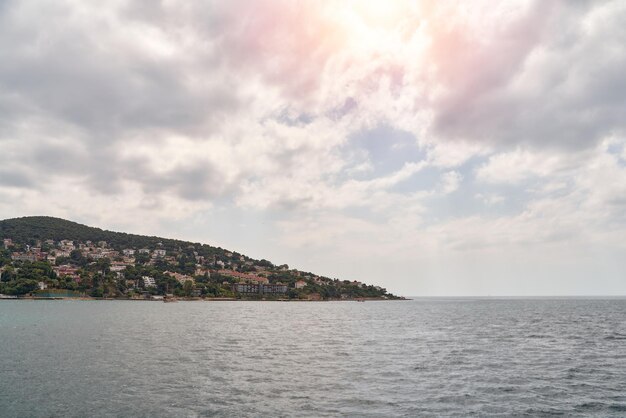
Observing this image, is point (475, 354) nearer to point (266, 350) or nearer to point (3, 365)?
point (266, 350)

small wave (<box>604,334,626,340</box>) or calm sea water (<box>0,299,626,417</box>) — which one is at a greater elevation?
small wave (<box>604,334,626,340</box>)

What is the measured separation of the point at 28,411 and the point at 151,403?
7.35 meters

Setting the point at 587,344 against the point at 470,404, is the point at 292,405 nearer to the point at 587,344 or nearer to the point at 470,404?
the point at 470,404

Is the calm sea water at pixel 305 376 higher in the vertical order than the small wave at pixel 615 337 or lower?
lower

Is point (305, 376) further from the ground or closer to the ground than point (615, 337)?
closer to the ground

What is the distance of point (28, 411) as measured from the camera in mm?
27938

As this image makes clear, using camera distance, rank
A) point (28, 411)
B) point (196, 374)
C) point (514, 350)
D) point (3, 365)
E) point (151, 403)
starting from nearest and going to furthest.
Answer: point (28, 411) < point (151, 403) < point (196, 374) < point (3, 365) < point (514, 350)

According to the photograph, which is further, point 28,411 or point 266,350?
point 266,350

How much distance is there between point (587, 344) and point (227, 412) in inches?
2379

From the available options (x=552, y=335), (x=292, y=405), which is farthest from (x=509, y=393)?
(x=552, y=335)

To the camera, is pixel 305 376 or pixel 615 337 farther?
pixel 615 337

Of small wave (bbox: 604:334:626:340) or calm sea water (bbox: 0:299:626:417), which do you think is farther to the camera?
small wave (bbox: 604:334:626:340)

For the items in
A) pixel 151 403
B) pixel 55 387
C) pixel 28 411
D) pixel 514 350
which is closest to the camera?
pixel 28 411

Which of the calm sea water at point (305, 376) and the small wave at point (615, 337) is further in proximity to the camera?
the small wave at point (615, 337)
